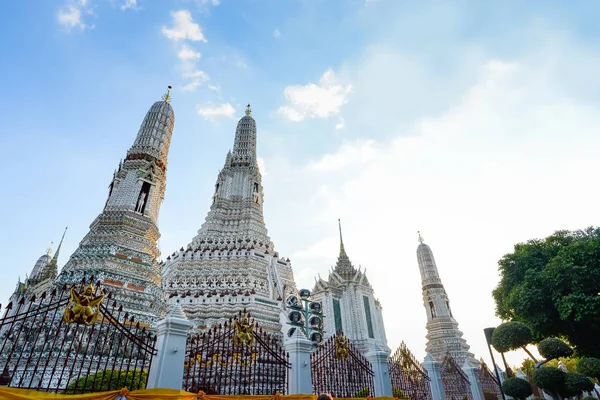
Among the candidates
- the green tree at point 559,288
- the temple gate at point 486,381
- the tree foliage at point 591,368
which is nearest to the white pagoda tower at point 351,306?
the temple gate at point 486,381

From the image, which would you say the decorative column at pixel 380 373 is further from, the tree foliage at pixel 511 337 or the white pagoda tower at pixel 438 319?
the white pagoda tower at pixel 438 319

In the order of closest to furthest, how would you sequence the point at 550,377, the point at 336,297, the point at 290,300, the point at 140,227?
the point at 550,377
the point at 290,300
the point at 140,227
the point at 336,297

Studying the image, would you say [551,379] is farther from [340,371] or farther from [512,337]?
[340,371]

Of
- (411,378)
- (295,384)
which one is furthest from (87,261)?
(411,378)

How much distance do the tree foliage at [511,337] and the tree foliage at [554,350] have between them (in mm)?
654

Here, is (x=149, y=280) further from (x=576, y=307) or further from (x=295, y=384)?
(x=576, y=307)

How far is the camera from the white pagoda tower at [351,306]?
30984mm

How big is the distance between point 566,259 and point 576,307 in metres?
2.55

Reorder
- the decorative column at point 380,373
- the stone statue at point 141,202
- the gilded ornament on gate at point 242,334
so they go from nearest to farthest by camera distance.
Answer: the gilded ornament on gate at point 242,334, the decorative column at point 380,373, the stone statue at point 141,202

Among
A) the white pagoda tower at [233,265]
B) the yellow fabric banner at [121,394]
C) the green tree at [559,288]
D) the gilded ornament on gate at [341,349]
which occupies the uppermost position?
the white pagoda tower at [233,265]

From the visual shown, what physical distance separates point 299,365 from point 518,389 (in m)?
9.67

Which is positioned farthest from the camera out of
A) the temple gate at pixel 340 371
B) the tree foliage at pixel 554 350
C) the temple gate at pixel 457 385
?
the temple gate at pixel 457 385

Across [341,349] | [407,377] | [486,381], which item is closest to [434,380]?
[407,377]

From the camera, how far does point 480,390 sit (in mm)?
16562
